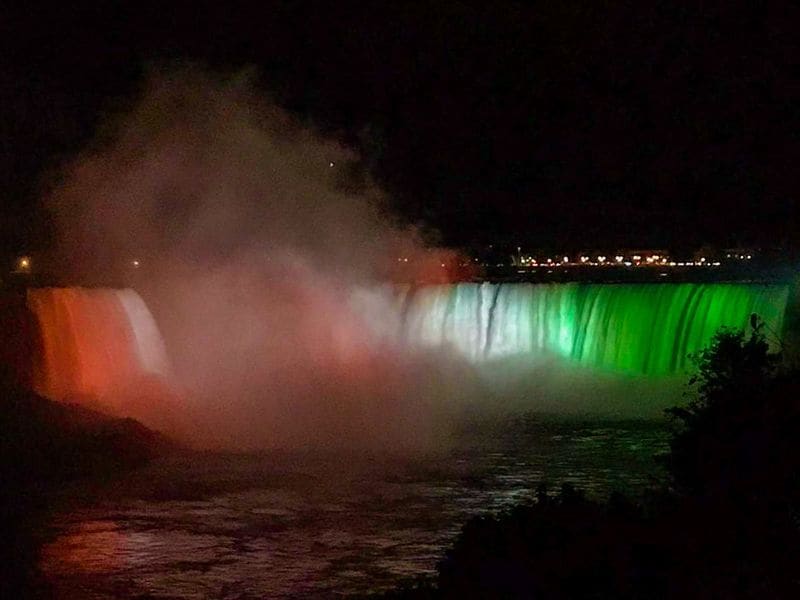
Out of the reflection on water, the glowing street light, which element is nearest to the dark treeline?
the reflection on water

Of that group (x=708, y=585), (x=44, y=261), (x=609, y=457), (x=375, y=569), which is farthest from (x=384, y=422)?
(x=708, y=585)

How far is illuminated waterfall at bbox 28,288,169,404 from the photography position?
23344 mm

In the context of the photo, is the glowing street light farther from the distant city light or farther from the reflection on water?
the reflection on water

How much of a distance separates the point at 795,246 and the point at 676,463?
95.2 feet

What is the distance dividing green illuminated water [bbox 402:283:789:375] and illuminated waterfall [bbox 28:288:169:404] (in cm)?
662

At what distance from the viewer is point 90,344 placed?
2436cm

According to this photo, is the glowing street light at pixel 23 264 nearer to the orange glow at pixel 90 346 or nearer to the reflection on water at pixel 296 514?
the orange glow at pixel 90 346

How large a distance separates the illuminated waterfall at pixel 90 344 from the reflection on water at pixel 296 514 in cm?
521

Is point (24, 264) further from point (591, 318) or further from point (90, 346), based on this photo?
point (591, 318)

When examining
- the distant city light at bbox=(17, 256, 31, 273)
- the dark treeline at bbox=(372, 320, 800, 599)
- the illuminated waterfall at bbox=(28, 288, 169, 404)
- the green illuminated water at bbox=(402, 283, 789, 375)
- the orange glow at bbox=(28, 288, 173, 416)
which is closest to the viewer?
the dark treeline at bbox=(372, 320, 800, 599)

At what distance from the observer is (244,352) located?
93.5ft

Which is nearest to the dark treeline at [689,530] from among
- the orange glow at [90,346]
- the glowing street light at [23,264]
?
the orange glow at [90,346]

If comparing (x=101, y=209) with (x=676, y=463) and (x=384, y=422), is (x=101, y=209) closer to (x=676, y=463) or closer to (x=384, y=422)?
(x=384, y=422)

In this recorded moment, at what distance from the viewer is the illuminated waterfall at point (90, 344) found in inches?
919
